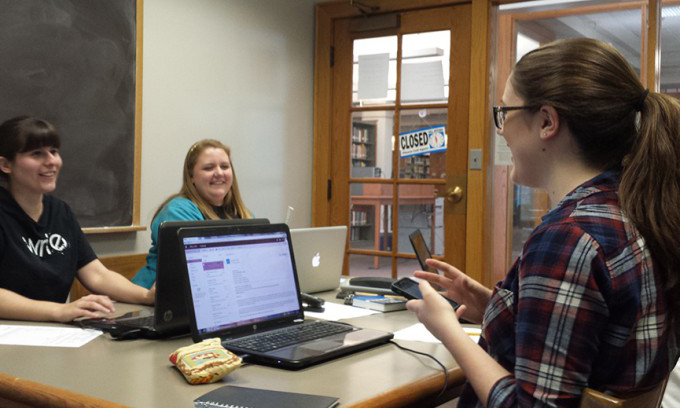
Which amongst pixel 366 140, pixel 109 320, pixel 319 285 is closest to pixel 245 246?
pixel 109 320

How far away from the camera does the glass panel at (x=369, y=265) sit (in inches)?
157

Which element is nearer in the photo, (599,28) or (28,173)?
(28,173)

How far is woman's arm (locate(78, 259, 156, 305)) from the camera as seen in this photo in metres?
2.07

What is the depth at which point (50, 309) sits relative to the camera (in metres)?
1.74

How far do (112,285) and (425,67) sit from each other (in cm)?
238

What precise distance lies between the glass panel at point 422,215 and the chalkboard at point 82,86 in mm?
1658

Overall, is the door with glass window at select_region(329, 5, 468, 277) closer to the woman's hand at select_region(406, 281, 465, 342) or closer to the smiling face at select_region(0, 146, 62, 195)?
the smiling face at select_region(0, 146, 62, 195)

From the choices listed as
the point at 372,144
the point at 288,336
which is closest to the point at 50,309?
the point at 288,336

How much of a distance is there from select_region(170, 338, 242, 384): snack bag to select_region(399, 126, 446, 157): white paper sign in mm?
2750

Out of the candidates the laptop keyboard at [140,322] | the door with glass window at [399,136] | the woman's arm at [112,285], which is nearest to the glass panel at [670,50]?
the door with glass window at [399,136]

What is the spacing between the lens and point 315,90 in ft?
13.9

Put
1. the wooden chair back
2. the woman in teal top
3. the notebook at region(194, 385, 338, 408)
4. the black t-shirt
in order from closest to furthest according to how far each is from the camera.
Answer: the wooden chair back → the notebook at region(194, 385, 338, 408) → the black t-shirt → the woman in teal top

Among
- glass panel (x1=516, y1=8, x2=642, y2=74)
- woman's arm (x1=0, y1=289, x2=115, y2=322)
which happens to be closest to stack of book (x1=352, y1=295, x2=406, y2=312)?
woman's arm (x1=0, y1=289, x2=115, y2=322)

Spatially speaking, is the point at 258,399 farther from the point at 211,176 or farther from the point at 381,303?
the point at 211,176
